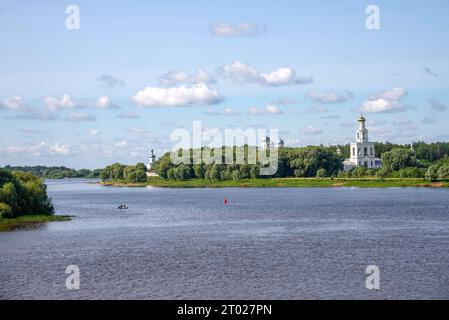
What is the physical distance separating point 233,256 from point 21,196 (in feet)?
95.3

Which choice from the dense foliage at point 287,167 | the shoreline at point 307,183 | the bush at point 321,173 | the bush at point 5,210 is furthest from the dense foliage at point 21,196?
the bush at point 321,173

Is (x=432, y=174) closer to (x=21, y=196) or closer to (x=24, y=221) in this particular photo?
(x=21, y=196)

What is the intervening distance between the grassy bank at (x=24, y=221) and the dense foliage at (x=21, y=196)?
811mm

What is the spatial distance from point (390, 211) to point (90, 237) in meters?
35.1

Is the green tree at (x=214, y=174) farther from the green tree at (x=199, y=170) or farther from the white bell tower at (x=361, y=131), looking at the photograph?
the white bell tower at (x=361, y=131)

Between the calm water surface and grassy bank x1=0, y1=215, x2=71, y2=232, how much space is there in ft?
6.22

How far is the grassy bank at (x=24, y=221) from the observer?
58.8 metres

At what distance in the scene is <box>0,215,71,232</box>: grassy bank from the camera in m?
58.8

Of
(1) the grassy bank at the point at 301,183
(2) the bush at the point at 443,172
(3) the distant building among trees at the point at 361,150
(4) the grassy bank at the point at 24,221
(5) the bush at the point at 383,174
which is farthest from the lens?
(3) the distant building among trees at the point at 361,150

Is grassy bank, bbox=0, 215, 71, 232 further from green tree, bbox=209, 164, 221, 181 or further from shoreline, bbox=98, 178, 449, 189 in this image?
green tree, bbox=209, 164, 221, 181

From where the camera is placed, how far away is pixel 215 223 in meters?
64.6
